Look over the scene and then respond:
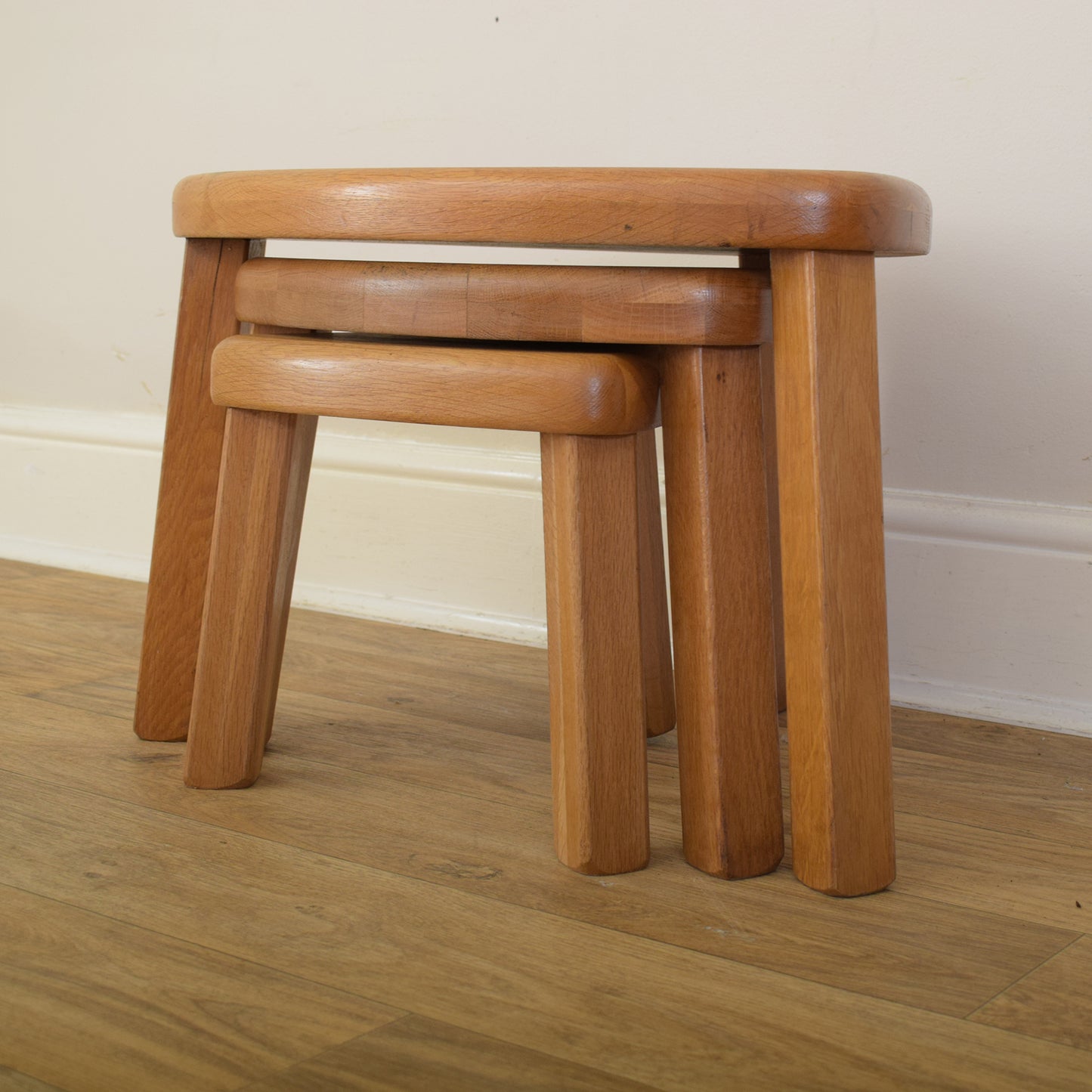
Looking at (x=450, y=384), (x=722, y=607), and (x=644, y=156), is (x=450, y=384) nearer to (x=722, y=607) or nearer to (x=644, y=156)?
(x=722, y=607)

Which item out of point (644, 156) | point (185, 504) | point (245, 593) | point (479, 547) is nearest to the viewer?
point (245, 593)

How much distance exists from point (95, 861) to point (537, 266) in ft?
1.38

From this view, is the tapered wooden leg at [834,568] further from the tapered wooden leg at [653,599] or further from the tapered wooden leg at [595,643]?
the tapered wooden leg at [653,599]

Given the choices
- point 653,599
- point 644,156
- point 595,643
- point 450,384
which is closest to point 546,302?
point 450,384

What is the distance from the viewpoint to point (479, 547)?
133cm

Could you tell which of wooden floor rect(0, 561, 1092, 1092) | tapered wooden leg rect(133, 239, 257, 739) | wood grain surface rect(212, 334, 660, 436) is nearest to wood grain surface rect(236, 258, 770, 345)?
wood grain surface rect(212, 334, 660, 436)

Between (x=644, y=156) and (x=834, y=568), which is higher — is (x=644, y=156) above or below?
above

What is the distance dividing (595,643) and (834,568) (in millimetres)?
134

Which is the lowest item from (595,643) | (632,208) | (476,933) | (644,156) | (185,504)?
(476,933)

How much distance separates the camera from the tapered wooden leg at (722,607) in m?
0.70

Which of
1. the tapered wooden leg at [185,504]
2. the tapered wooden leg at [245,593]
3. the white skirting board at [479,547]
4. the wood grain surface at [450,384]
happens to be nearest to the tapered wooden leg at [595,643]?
the wood grain surface at [450,384]

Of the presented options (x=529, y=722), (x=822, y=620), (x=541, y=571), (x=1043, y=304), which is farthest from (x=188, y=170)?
(x=822, y=620)

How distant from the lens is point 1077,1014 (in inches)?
23.4

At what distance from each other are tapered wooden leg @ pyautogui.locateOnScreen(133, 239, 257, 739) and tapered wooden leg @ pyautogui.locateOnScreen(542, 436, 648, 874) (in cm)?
31
